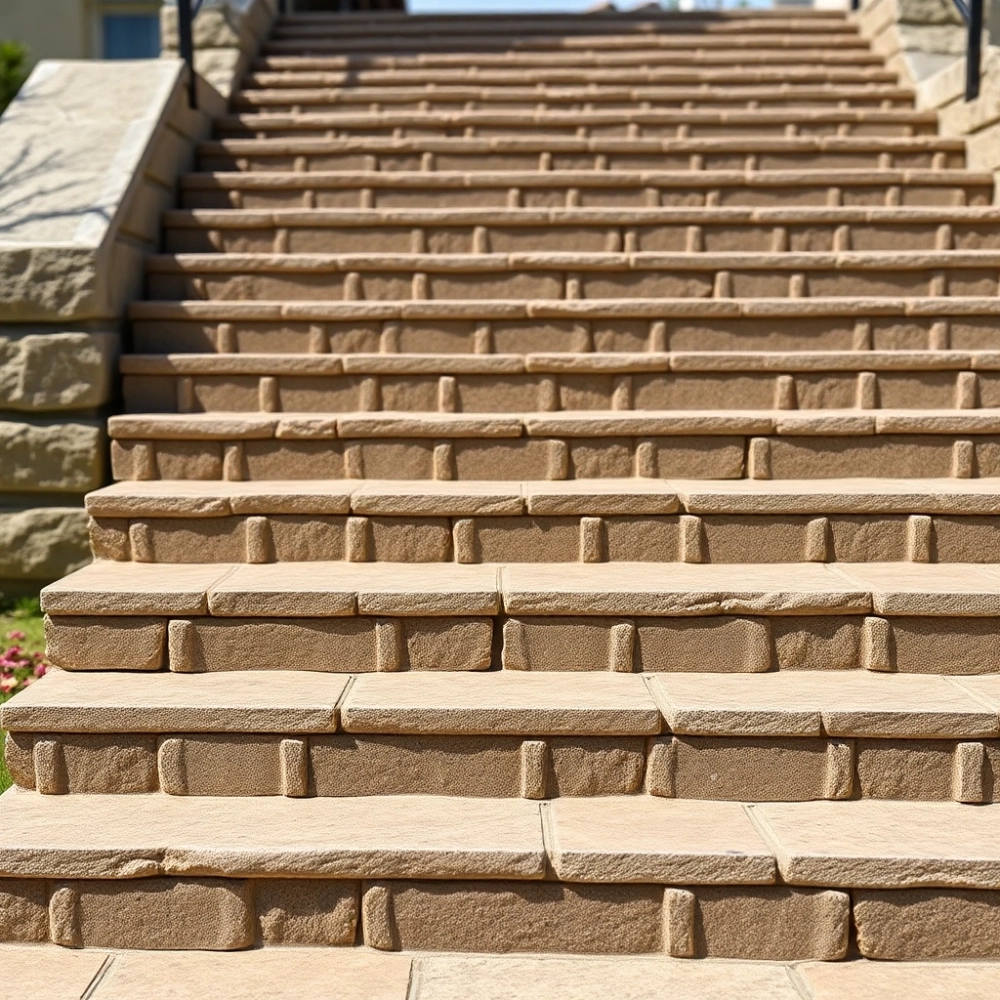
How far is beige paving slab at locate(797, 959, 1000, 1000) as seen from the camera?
208 centimetres

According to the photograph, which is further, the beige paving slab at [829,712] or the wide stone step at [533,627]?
the wide stone step at [533,627]

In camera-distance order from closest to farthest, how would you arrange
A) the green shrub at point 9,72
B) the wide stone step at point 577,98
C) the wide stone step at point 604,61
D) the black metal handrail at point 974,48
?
the black metal handrail at point 974,48, the wide stone step at point 577,98, the wide stone step at point 604,61, the green shrub at point 9,72

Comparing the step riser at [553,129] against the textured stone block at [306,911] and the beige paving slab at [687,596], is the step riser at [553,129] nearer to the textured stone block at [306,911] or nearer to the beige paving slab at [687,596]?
the beige paving slab at [687,596]

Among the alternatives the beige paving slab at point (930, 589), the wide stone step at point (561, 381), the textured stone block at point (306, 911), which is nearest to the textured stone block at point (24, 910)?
the textured stone block at point (306, 911)

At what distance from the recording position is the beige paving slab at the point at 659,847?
220 centimetres

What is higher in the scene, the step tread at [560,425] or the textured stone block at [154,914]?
the step tread at [560,425]

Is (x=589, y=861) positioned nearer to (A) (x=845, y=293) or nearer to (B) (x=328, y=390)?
(B) (x=328, y=390)

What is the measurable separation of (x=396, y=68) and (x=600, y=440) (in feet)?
13.0

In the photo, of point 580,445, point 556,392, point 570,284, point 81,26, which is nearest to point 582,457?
point 580,445

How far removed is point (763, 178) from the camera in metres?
4.73

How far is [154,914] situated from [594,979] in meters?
1.01

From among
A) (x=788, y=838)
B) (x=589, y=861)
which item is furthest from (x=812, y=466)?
(x=589, y=861)

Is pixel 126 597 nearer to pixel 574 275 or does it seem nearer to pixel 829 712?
pixel 829 712

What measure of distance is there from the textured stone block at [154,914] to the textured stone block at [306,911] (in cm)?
4
